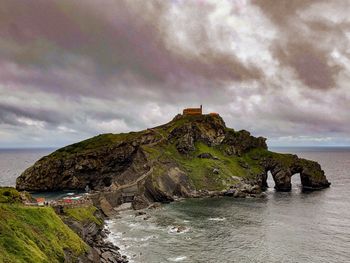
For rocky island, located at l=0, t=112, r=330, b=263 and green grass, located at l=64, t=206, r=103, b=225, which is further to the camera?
green grass, located at l=64, t=206, r=103, b=225

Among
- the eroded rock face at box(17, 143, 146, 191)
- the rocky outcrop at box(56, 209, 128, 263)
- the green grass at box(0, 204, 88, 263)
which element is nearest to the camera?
the green grass at box(0, 204, 88, 263)

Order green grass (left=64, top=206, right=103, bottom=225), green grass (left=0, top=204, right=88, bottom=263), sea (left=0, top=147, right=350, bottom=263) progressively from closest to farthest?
1. green grass (left=0, top=204, right=88, bottom=263)
2. sea (left=0, top=147, right=350, bottom=263)
3. green grass (left=64, top=206, right=103, bottom=225)

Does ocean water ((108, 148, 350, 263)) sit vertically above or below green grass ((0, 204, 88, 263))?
below

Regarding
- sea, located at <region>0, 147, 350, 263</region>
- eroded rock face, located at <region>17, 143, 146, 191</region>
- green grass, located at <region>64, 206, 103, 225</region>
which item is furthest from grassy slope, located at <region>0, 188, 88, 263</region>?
eroded rock face, located at <region>17, 143, 146, 191</region>

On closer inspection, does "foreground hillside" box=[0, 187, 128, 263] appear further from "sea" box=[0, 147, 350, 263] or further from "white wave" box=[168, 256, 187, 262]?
"white wave" box=[168, 256, 187, 262]

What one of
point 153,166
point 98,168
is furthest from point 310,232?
point 98,168

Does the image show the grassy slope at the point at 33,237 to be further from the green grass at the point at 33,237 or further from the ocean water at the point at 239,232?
the ocean water at the point at 239,232

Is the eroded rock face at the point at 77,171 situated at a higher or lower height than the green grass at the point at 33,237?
higher

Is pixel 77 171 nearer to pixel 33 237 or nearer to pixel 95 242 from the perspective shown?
pixel 95 242

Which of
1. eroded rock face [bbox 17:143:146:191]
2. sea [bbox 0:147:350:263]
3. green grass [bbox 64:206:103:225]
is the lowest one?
sea [bbox 0:147:350:263]

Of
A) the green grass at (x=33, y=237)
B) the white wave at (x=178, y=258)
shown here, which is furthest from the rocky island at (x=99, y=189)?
the white wave at (x=178, y=258)
